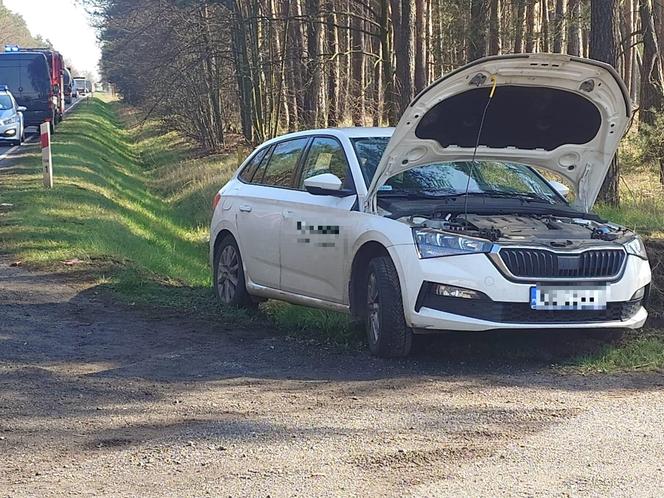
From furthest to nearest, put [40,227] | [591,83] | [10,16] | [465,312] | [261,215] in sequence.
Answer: [10,16]
[40,227]
[261,215]
[591,83]
[465,312]

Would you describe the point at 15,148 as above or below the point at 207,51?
below

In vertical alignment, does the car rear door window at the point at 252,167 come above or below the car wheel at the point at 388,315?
above

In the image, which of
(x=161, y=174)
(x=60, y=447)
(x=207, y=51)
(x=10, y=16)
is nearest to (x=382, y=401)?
(x=60, y=447)

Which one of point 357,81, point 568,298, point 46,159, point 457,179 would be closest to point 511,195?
point 457,179

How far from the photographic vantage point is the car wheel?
6766 mm

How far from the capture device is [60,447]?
194 inches

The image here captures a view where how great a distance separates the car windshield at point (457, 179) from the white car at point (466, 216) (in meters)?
0.01

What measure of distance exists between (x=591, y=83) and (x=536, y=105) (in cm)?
42

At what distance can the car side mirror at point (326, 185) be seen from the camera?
24.3 ft

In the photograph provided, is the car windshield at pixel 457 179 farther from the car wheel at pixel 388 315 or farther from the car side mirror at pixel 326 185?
the car wheel at pixel 388 315

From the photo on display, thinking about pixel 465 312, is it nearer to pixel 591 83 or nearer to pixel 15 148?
pixel 591 83

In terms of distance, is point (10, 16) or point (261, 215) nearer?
point (261, 215)

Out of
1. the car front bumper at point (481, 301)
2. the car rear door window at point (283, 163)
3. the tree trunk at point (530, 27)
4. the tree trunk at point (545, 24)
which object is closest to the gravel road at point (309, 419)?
the car front bumper at point (481, 301)

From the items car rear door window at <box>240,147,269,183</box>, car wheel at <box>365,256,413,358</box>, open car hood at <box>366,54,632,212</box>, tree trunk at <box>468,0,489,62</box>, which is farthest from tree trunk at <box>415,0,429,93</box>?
car wheel at <box>365,256,413,358</box>
